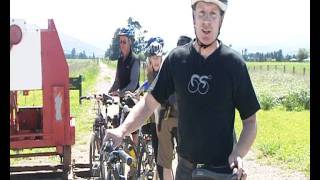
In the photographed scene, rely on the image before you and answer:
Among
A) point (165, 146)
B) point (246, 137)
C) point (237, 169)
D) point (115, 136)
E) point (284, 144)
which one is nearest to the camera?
point (237, 169)

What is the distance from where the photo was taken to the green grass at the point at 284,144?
9038 millimetres

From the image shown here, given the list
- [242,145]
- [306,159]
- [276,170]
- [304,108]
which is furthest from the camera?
[304,108]

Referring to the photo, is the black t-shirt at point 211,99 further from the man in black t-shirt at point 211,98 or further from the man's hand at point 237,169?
the man's hand at point 237,169

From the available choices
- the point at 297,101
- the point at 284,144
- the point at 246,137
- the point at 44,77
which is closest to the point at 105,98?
the point at 44,77

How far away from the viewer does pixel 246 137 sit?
2.82 meters

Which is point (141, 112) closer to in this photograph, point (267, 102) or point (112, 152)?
point (112, 152)

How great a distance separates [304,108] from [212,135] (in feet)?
66.3

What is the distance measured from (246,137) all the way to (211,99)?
0.27 meters

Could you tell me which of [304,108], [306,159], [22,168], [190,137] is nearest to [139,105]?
[190,137]

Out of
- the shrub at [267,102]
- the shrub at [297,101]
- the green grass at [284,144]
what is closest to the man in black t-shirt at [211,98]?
the green grass at [284,144]

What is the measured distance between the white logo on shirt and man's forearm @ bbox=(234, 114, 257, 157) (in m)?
0.28

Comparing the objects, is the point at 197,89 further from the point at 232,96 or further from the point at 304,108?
the point at 304,108

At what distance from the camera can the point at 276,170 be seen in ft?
27.6

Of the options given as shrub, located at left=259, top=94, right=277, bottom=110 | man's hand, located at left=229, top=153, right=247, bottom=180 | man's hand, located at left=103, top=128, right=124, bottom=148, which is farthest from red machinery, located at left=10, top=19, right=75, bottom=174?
shrub, located at left=259, top=94, right=277, bottom=110
